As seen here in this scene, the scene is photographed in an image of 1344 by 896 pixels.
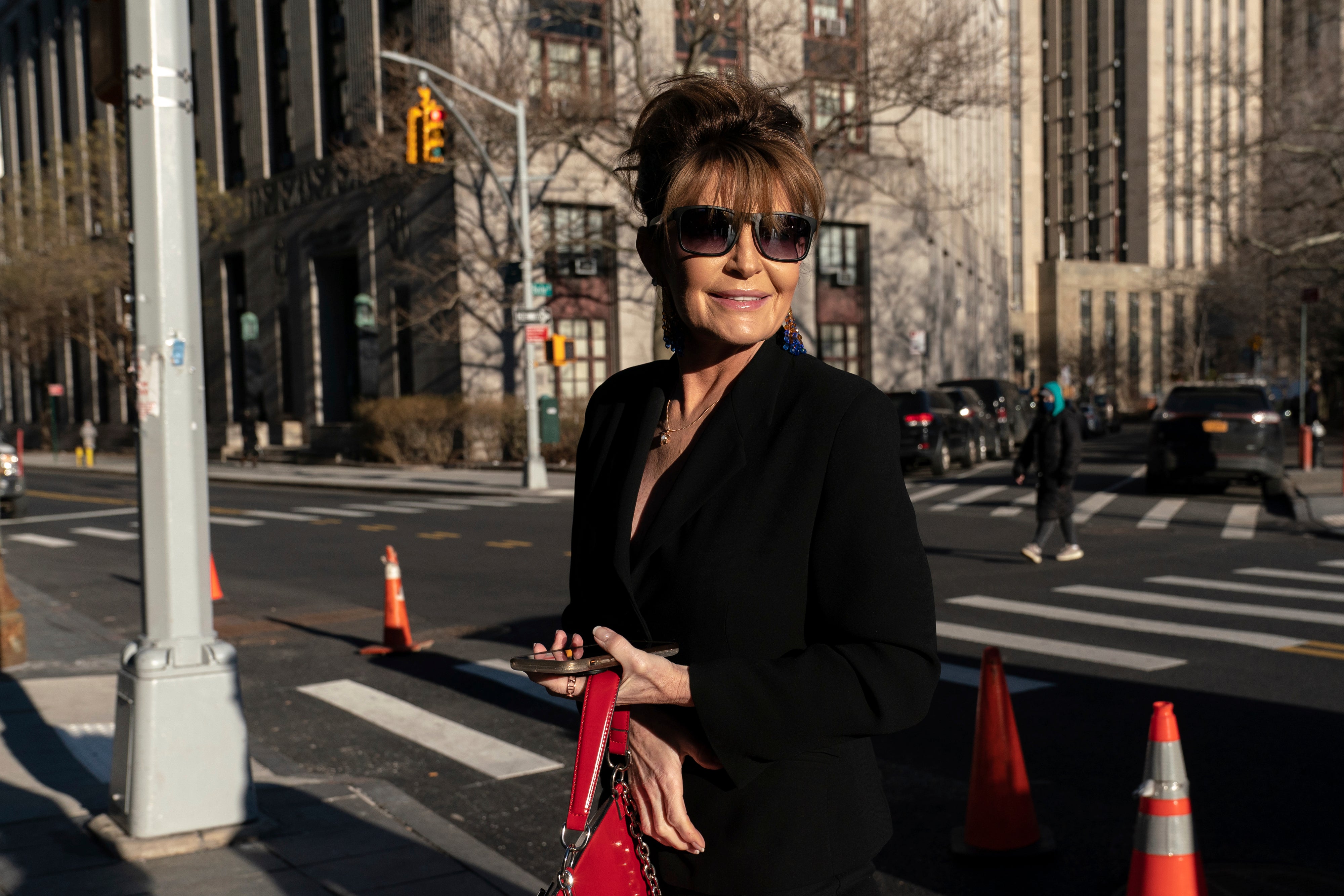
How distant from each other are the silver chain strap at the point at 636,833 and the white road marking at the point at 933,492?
1846cm

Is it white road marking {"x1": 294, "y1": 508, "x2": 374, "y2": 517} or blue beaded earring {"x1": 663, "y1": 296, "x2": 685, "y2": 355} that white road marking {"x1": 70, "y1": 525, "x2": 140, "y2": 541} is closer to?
white road marking {"x1": 294, "y1": 508, "x2": 374, "y2": 517}

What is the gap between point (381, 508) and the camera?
70.6 ft

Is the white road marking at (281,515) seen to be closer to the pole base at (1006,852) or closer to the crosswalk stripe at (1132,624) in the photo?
the crosswalk stripe at (1132,624)

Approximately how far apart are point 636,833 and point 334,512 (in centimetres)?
2005

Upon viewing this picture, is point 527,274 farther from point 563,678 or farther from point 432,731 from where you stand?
point 563,678

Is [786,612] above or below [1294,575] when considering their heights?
above

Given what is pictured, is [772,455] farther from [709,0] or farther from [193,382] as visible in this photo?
[709,0]

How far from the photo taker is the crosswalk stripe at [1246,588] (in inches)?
406

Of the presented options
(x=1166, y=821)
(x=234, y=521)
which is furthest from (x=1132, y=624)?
(x=234, y=521)

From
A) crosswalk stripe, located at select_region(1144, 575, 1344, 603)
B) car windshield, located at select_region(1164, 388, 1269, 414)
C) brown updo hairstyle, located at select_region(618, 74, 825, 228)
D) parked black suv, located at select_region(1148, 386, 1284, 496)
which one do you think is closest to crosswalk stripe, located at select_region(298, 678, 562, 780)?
brown updo hairstyle, located at select_region(618, 74, 825, 228)

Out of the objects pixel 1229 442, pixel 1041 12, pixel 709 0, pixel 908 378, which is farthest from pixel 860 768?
pixel 1041 12

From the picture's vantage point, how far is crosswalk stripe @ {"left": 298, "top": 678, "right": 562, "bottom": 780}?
242 inches

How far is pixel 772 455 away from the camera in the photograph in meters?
1.91

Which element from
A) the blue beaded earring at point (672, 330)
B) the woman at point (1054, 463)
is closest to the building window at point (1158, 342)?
the woman at point (1054, 463)
